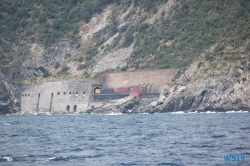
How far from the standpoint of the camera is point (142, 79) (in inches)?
4835

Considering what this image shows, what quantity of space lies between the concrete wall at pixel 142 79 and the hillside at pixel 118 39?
4.03 metres

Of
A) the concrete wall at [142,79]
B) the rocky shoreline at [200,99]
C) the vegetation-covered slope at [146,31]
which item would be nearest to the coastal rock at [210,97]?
the rocky shoreline at [200,99]

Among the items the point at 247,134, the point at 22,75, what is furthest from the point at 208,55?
the point at 247,134

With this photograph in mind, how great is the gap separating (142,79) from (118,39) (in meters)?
Answer: 25.5

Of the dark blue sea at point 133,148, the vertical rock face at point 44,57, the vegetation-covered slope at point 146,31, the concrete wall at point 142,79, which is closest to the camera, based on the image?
the dark blue sea at point 133,148

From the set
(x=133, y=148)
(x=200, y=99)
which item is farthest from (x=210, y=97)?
(x=133, y=148)

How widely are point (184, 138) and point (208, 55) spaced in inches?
2522

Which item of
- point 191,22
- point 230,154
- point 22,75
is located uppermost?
point 191,22

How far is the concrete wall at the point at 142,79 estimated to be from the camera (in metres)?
118

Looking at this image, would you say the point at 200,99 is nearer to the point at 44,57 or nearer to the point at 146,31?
the point at 146,31

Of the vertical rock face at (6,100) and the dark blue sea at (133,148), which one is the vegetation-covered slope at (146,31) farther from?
the dark blue sea at (133,148)

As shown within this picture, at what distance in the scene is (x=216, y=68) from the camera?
10694 centimetres

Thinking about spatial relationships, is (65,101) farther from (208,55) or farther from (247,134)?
(247,134)

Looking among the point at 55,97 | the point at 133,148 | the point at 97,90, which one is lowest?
the point at 133,148
